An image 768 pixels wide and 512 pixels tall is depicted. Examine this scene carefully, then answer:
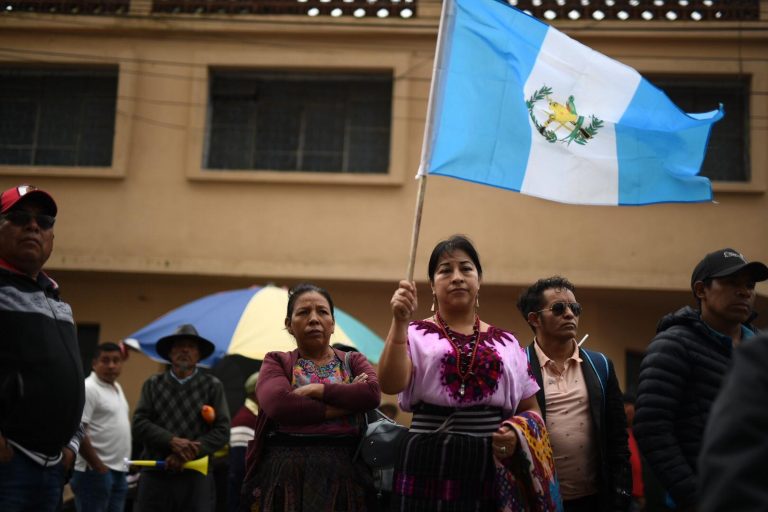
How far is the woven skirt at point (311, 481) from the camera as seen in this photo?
4.43m

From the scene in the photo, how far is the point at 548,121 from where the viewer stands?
16.8 ft

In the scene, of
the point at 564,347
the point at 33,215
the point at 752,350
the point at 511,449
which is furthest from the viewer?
the point at 564,347

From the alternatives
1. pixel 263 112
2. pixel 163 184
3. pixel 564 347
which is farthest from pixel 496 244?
pixel 564 347

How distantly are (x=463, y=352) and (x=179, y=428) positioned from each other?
148 inches

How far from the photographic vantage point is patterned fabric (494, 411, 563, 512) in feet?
13.1

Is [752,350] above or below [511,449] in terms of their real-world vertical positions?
above

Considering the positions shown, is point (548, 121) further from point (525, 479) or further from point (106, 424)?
point (106, 424)

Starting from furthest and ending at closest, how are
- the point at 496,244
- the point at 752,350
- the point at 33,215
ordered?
→ the point at 496,244 < the point at 33,215 < the point at 752,350

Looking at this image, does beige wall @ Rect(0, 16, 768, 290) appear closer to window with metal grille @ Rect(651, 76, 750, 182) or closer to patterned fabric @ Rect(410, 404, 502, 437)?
window with metal grille @ Rect(651, 76, 750, 182)

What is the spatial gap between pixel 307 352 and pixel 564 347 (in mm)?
1465

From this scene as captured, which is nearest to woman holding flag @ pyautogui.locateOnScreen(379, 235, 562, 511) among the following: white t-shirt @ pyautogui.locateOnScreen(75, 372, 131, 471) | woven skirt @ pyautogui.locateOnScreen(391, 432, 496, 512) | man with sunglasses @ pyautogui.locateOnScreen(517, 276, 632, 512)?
woven skirt @ pyautogui.locateOnScreen(391, 432, 496, 512)

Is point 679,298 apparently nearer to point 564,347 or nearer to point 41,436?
point 564,347

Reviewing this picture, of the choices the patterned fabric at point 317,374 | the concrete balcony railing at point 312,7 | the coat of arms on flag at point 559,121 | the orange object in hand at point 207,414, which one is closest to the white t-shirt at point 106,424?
the orange object in hand at point 207,414

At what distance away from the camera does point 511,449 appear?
397 cm
